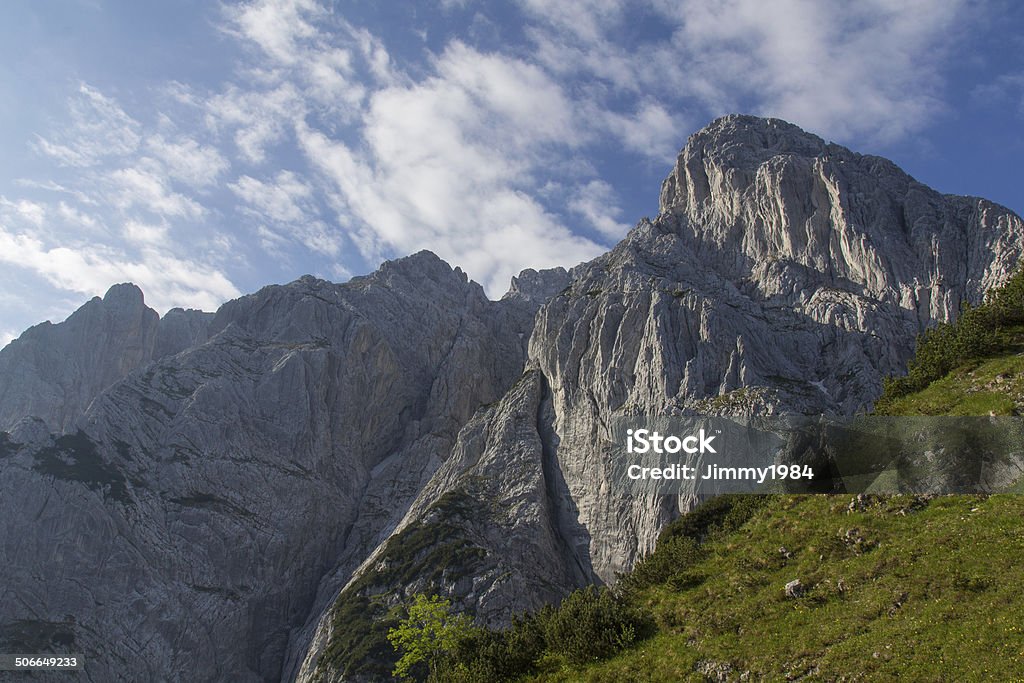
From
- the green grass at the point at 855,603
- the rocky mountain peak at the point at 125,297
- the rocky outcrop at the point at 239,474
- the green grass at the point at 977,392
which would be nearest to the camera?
the green grass at the point at 855,603

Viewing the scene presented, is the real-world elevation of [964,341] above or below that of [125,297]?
below

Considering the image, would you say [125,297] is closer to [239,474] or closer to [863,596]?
[239,474]

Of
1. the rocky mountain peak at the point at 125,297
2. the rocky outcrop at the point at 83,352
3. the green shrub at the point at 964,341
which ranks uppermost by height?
the rocky mountain peak at the point at 125,297

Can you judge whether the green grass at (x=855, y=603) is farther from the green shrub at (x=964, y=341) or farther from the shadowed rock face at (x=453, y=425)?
the shadowed rock face at (x=453, y=425)

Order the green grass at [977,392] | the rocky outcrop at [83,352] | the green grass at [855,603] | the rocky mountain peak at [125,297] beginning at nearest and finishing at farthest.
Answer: the green grass at [855,603], the green grass at [977,392], the rocky outcrop at [83,352], the rocky mountain peak at [125,297]

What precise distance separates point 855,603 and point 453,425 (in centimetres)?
11324

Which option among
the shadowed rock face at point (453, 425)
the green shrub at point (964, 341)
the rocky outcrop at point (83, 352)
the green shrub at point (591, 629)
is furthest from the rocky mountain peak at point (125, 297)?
the green shrub at point (964, 341)

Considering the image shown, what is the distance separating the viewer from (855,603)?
878 inches

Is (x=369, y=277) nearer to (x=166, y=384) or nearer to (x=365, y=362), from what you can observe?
(x=365, y=362)

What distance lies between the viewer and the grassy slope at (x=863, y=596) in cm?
1848

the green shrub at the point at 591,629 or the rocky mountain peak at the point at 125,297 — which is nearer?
the green shrub at the point at 591,629

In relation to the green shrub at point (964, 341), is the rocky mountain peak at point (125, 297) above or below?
above

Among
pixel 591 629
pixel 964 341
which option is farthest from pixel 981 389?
pixel 591 629

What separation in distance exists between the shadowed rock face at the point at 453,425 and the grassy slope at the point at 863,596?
156 feet
